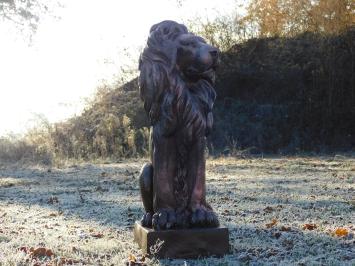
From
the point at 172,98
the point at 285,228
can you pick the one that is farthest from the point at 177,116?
the point at 285,228

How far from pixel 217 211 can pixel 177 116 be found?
256cm

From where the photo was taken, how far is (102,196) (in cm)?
795

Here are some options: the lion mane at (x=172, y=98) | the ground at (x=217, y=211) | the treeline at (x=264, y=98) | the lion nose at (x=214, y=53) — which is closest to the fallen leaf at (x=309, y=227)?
the ground at (x=217, y=211)

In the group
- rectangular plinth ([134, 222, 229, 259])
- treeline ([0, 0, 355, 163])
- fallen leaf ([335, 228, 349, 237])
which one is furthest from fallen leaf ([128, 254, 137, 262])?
treeline ([0, 0, 355, 163])

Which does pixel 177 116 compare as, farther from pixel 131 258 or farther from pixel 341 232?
pixel 341 232

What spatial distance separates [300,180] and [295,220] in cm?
366

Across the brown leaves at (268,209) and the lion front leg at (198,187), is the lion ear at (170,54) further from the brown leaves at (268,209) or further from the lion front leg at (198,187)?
the brown leaves at (268,209)

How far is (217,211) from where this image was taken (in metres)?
6.44

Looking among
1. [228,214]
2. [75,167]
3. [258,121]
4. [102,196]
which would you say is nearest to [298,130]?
[258,121]

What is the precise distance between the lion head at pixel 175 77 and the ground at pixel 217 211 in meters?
0.97

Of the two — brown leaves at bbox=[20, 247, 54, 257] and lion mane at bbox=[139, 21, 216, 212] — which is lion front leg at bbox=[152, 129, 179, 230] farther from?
brown leaves at bbox=[20, 247, 54, 257]

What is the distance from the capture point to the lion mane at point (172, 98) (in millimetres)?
4082

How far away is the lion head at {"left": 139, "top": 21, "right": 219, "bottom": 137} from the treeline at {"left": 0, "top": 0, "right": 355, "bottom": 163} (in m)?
10.2

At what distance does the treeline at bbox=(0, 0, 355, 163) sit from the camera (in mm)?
15023
